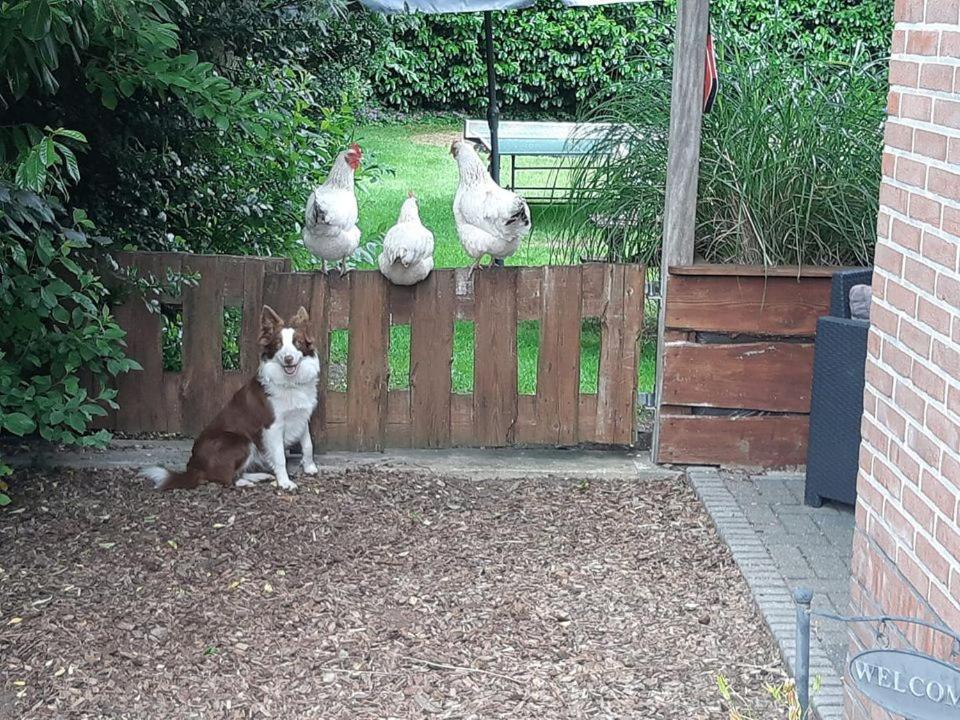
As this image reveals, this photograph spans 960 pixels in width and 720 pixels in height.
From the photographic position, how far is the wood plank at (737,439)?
6.48 metres

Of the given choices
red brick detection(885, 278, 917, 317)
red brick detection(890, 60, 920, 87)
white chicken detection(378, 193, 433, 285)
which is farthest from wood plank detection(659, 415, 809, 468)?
red brick detection(890, 60, 920, 87)

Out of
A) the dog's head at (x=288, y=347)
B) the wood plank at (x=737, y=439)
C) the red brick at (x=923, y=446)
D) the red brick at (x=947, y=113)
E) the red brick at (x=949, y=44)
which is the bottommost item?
the wood plank at (x=737, y=439)

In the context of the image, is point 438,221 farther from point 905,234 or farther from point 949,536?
point 949,536

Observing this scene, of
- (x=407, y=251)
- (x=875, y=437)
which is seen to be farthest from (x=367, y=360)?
(x=875, y=437)

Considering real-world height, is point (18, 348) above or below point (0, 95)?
below

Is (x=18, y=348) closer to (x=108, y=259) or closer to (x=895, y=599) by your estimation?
(x=108, y=259)

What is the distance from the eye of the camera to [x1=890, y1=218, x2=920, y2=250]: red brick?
10.8 feet

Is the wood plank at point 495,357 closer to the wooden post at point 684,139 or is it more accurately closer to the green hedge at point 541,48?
the wooden post at point 684,139

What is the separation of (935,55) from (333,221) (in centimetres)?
365

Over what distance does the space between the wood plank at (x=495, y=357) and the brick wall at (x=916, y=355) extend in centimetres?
311

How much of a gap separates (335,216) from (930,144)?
3.62 m

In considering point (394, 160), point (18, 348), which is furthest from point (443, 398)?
point (394, 160)

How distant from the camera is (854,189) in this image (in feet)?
21.0

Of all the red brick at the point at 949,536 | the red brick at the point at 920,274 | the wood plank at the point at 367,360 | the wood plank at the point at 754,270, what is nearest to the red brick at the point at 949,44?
the red brick at the point at 920,274
